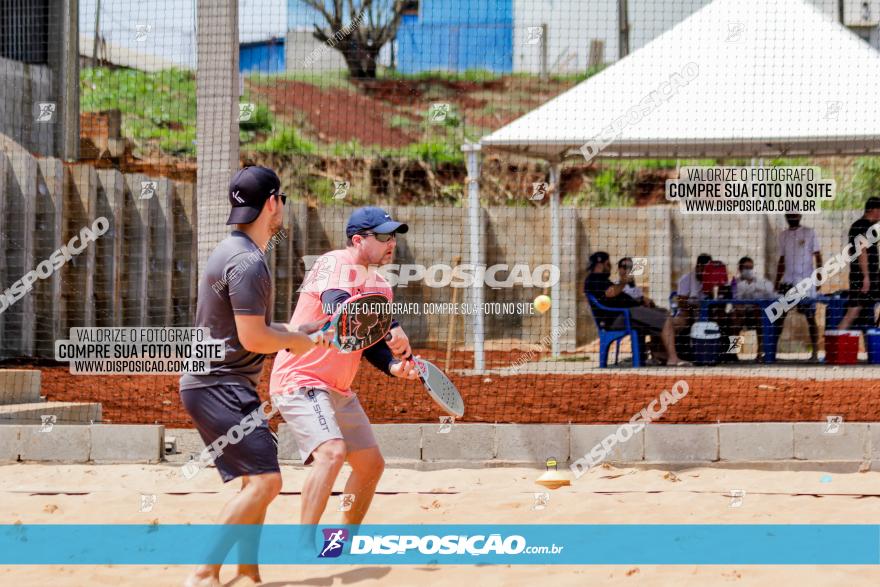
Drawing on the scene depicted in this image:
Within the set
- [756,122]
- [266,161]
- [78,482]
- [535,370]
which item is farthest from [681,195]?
[266,161]

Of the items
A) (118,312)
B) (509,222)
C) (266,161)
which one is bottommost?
(118,312)

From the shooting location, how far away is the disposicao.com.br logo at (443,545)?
527 centimetres

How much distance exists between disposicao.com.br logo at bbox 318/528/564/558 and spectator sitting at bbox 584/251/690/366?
737cm

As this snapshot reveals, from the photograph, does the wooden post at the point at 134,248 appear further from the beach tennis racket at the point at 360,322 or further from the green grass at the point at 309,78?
the green grass at the point at 309,78

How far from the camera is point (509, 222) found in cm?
1612

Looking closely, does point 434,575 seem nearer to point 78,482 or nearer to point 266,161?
point 78,482

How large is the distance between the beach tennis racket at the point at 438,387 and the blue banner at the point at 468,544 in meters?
0.66

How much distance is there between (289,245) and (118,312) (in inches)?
108

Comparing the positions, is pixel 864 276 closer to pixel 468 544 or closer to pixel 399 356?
pixel 468 544

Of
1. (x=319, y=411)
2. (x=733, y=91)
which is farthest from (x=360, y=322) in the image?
(x=733, y=91)

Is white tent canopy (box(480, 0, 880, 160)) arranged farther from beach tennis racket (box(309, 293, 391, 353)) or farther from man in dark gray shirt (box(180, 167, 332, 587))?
man in dark gray shirt (box(180, 167, 332, 587))

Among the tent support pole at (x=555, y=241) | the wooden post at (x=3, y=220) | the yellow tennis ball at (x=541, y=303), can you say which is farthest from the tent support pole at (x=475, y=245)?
A: the wooden post at (x=3, y=220)

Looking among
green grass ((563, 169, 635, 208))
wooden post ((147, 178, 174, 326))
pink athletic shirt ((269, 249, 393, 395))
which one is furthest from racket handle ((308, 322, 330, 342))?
green grass ((563, 169, 635, 208))

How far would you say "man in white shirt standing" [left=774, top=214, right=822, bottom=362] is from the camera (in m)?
13.2
